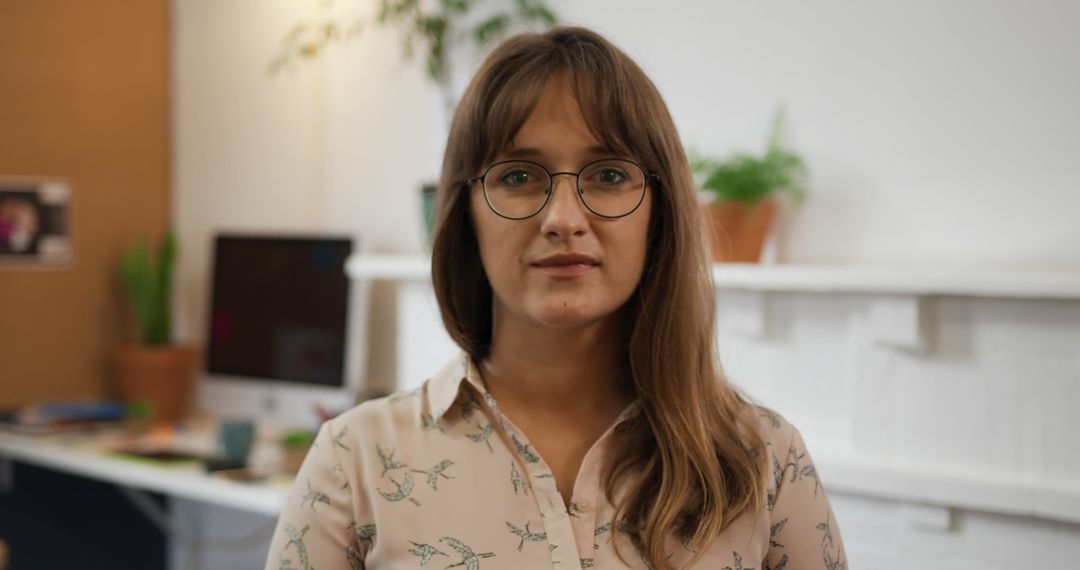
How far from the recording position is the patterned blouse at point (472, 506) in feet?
3.90

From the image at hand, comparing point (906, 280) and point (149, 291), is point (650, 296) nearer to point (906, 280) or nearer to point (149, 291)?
point (906, 280)

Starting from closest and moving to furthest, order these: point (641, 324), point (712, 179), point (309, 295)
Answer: point (641, 324) → point (712, 179) → point (309, 295)

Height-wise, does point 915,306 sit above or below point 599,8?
below

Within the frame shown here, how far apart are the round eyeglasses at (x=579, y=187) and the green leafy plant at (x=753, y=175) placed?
101 centimetres

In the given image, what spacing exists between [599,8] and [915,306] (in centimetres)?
111

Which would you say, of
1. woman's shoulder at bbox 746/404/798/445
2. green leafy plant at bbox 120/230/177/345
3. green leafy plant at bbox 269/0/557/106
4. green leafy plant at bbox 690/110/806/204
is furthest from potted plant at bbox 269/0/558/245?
woman's shoulder at bbox 746/404/798/445

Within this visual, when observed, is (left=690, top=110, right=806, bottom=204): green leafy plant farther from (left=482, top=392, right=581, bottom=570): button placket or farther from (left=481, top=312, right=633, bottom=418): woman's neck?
(left=482, top=392, right=581, bottom=570): button placket

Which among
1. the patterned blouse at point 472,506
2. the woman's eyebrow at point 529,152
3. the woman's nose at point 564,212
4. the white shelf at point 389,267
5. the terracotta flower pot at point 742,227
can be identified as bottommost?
the patterned blouse at point 472,506

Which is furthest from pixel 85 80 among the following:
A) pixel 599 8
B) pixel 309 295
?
pixel 599 8

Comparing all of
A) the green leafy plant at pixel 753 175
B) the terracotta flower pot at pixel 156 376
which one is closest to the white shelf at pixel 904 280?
the green leafy plant at pixel 753 175

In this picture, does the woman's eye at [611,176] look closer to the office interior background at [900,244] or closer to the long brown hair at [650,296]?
the long brown hair at [650,296]

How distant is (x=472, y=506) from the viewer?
1214mm

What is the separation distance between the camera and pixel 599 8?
2.67m

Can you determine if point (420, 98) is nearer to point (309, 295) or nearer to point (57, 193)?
point (309, 295)
